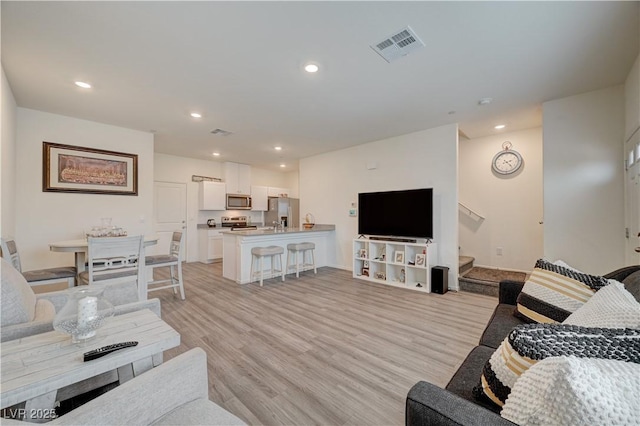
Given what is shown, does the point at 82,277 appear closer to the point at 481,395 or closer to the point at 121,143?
the point at 121,143

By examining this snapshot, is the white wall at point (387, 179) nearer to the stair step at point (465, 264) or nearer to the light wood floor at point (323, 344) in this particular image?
the stair step at point (465, 264)

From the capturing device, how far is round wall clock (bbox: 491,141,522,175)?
4746 millimetres

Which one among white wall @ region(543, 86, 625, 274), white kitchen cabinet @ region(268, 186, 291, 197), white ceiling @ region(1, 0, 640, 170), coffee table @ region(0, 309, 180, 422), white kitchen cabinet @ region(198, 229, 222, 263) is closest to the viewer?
coffee table @ region(0, 309, 180, 422)

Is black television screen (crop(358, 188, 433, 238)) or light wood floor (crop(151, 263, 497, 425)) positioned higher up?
black television screen (crop(358, 188, 433, 238))

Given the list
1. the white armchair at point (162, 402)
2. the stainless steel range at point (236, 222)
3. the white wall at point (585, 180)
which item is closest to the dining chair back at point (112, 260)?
the white armchair at point (162, 402)

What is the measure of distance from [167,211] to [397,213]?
5527 millimetres

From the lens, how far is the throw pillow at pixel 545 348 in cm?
72

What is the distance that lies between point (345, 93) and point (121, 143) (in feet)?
12.8

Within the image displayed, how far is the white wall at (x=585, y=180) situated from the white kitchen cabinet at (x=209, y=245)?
22.2ft

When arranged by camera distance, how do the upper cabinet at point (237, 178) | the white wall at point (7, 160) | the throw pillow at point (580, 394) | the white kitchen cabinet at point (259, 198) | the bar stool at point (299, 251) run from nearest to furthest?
the throw pillow at point (580, 394) < the white wall at point (7, 160) < the bar stool at point (299, 251) < the upper cabinet at point (237, 178) < the white kitchen cabinet at point (259, 198)

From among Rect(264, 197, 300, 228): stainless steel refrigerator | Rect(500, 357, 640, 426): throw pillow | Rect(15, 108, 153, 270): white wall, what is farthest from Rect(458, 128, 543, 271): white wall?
Rect(15, 108, 153, 270): white wall

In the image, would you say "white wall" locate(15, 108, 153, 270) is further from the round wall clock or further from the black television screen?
the round wall clock

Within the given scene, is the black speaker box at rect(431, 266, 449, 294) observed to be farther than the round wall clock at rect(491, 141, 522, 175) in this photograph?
No

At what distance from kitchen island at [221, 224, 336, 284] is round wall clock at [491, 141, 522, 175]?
3.51m
